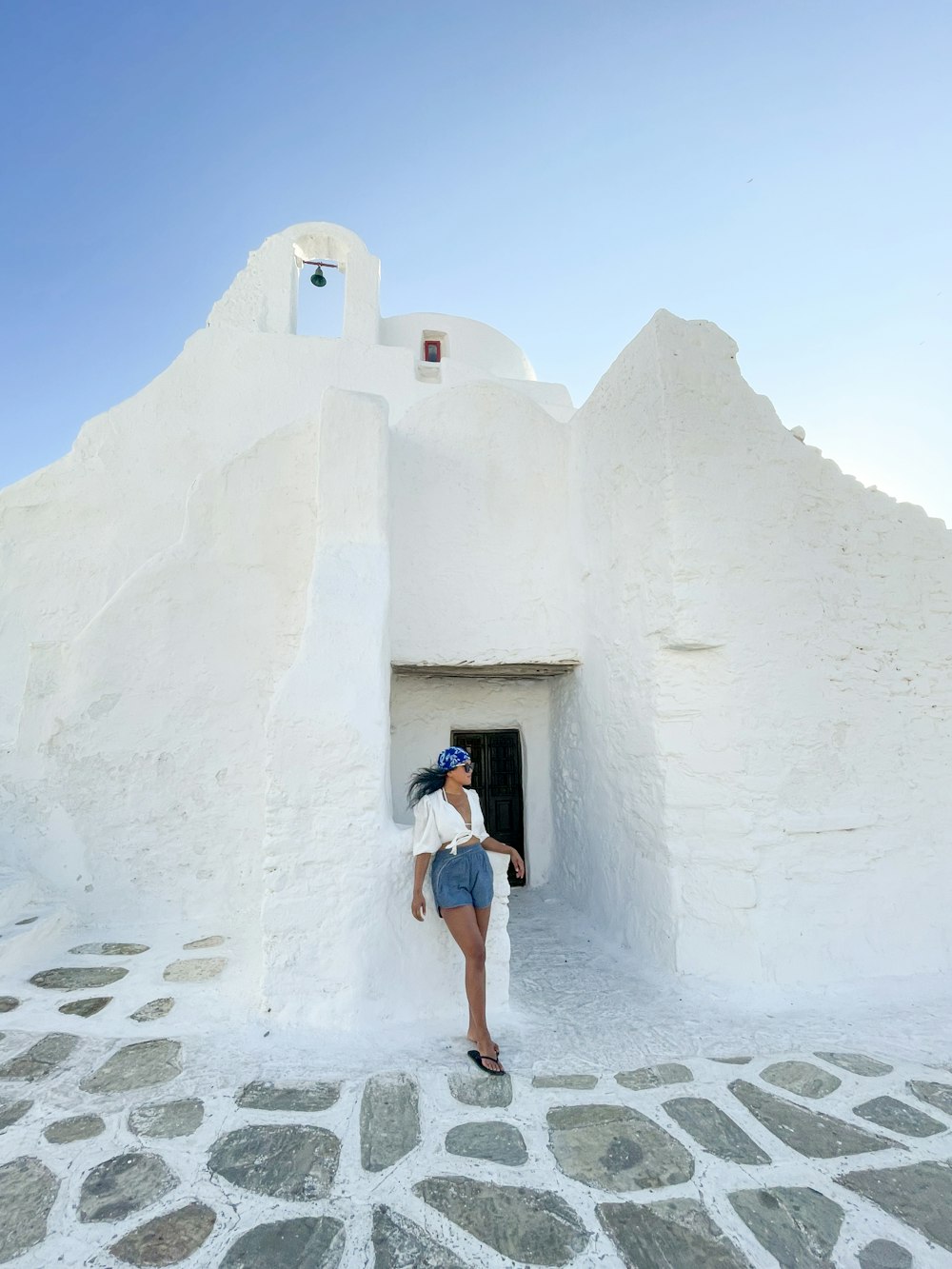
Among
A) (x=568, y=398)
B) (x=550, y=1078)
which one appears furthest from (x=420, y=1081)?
(x=568, y=398)

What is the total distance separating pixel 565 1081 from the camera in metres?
2.93

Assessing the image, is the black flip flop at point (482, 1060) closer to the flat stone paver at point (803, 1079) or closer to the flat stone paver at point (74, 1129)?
the flat stone paver at point (803, 1079)

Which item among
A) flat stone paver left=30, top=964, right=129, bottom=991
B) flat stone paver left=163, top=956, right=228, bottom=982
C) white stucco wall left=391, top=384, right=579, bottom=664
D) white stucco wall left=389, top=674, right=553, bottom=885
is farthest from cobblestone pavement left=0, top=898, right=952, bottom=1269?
white stucco wall left=389, top=674, right=553, bottom=885

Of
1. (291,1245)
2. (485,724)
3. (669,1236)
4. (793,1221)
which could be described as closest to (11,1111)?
(291,1245)

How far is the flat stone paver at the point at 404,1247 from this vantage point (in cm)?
183

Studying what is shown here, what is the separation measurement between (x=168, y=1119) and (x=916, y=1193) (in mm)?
2830

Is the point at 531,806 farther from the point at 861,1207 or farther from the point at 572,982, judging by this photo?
the point at 861,1207

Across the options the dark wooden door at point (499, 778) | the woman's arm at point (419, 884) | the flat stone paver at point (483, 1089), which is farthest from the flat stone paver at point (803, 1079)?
the dark wooden door at point (499, 778)

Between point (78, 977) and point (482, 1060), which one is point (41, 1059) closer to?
point (78, 977)

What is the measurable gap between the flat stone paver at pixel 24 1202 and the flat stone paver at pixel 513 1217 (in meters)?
1.20

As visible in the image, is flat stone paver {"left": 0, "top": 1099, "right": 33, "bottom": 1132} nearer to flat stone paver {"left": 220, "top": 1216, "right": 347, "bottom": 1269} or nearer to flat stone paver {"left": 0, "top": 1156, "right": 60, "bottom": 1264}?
flat stone paver {"left": 0, "top": 1156, "right": 60, "bottom": 1264}

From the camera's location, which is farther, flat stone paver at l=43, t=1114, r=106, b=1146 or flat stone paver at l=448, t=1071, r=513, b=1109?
flat stone paver at l=448, t=1071, r=513, b=1109

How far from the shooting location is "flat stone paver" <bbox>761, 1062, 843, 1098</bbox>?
2.90 metres

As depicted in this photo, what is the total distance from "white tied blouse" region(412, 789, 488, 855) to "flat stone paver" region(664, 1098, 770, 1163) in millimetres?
1467
